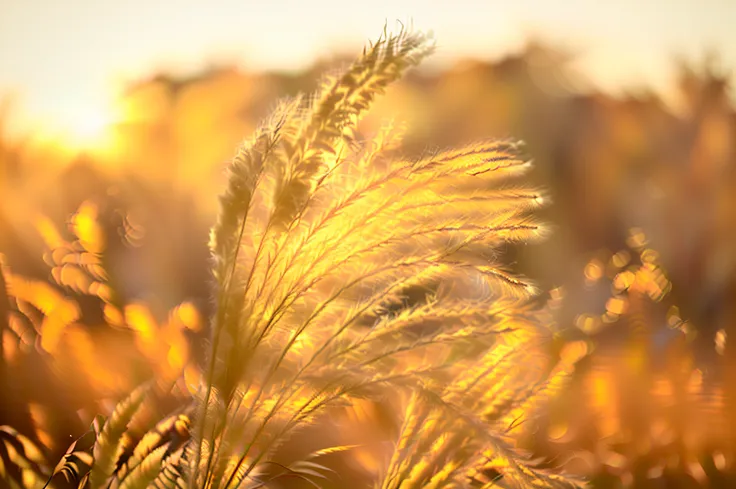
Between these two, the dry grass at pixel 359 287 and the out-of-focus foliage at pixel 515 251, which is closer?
the dry grass at pixel 359 287

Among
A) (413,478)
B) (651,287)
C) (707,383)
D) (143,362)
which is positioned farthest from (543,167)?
(413,478)

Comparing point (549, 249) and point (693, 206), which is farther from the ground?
point (693, 206)

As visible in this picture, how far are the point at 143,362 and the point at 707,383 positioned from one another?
1.48 m

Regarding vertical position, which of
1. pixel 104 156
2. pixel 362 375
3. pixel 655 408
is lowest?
pixel 655 408

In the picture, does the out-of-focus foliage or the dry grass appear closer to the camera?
the dry grass

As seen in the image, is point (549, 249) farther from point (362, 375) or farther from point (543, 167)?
point (362, 375)

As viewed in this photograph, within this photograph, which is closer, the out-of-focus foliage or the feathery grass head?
the feathery grass head

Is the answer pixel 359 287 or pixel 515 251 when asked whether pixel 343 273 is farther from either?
pixel 515 251

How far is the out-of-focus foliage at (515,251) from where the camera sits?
1450mm

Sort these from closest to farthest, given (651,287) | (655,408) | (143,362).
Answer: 1. (143,362)
2. (655,408)
3. (651,287)

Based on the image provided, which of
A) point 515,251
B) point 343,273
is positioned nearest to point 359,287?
point 343,273

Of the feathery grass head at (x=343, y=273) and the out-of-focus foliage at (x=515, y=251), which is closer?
the feathery grass head at (x=343, y=273)

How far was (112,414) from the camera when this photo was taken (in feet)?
3.27

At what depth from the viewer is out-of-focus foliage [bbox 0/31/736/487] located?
145 cm
